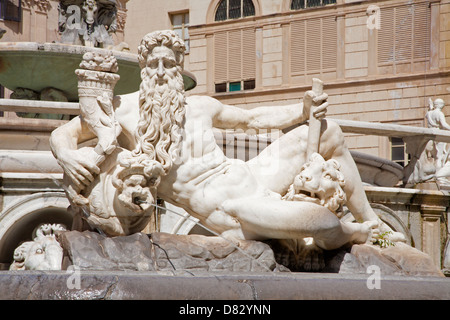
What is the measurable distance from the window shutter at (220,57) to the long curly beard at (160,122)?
20.0m

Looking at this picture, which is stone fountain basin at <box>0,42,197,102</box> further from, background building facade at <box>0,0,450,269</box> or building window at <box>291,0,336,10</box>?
building window at <box>291,0,336,10</box>

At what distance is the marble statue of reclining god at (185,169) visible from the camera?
432cm

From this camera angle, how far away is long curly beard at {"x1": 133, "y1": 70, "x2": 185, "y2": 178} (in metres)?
4.41

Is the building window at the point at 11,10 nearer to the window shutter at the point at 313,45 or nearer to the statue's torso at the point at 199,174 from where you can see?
the window shutter at the point at 313,45

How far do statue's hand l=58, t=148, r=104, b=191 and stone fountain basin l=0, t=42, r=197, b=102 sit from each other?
3.13 m

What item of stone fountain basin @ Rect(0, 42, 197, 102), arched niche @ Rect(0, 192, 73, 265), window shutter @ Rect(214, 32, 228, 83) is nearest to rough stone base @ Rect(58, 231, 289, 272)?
arched niche @ Rect(0, 192, 73, 265)

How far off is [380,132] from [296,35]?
639 inches

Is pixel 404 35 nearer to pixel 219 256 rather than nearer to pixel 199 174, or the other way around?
pixel 199 174

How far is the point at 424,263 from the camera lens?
4516 mm

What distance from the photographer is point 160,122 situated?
4461 millimetres

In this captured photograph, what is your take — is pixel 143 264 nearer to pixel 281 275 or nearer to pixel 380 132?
pixel 281 275

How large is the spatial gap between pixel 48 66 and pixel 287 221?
4.45 m

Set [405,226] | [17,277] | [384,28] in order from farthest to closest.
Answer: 1. [384,28]
2. [405,226]
3. [17,277]
